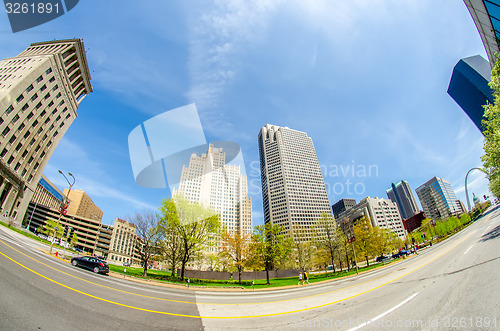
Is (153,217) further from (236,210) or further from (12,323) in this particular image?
(236,210)

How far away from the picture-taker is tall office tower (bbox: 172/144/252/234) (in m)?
137

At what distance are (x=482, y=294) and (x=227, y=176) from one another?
142 metres

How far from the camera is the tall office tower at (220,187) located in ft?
449

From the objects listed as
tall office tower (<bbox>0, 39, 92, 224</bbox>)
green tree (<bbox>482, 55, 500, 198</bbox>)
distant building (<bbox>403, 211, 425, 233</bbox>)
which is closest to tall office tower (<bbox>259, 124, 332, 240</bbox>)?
distant building (<bbox>403, 211, 425, 233</bbox>)

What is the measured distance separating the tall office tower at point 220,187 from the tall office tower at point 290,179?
22.5m

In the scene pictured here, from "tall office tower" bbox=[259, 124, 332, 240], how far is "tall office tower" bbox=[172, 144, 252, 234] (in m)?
22.5

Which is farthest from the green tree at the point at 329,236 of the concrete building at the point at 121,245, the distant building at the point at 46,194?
the distant building at the point at 46,194

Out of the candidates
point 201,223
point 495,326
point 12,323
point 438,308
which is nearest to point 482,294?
point 438,308

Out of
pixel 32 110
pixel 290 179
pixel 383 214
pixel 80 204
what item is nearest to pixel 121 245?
pixel 80 204

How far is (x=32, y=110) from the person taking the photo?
2085 inches

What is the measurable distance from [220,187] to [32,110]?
105m

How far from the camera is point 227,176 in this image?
146125 mm

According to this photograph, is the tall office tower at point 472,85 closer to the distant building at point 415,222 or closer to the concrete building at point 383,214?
the concrete building at point 383,214

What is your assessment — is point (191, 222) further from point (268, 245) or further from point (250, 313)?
point (250, 313)
